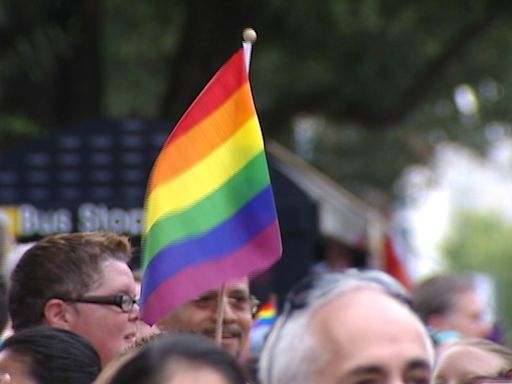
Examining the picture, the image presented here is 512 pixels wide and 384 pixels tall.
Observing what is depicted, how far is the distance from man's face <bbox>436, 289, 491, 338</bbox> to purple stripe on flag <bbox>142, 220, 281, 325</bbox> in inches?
166

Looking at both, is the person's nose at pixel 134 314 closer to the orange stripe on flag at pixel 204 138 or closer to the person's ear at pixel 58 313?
the person's ear at pixel 58 313

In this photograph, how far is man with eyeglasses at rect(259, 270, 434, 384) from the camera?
10.5 feet

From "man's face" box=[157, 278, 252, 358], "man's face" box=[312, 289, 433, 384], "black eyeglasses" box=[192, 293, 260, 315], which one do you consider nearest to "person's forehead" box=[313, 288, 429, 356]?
"man's face" box=[312, 289, 433, 384]

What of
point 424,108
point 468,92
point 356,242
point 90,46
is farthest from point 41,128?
point 424,108

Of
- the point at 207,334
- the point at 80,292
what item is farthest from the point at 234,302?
the point at 80,292

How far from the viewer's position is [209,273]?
14.7 ft

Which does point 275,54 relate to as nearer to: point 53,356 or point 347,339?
point 53,356

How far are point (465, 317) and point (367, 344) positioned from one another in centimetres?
Result: 572

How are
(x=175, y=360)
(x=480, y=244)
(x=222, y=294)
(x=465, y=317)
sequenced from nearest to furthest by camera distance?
(x=175, y=360)
(x=222, y=294)
(x=465, y=317)
(x=480, y=244)

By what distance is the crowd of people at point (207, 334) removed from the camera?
125 inches

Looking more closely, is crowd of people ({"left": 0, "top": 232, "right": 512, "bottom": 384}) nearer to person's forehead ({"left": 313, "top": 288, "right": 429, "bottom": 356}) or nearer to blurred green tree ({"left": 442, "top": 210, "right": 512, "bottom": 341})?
person's forehead ({"left": 313, "top": 288, "right": 429, "bottom": 356})

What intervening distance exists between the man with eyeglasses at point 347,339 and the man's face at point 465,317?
538cm

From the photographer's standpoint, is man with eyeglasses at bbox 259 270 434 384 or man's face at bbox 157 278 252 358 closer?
man with eyeglasses at bbox 259 270 434 384

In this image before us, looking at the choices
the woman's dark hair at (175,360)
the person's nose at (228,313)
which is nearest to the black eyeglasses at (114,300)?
the person's nose at (228,313)
